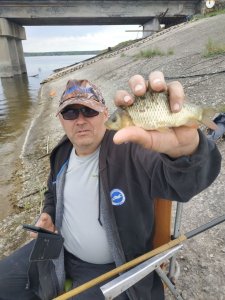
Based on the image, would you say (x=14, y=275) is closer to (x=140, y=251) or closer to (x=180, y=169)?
(x=140, y=251)

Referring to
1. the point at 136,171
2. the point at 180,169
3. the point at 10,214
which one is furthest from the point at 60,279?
the point at 10,214

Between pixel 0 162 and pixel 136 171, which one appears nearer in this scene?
pixel 136 171

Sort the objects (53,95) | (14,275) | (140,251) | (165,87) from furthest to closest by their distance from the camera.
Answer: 1. (53,95)
2. (14,275)
3. (140,251)
4. (165,87)

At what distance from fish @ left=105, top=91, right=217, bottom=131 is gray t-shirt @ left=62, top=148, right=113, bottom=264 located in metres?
1.14

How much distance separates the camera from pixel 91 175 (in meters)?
2.95

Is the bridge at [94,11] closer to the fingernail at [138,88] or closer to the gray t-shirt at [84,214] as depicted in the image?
the gray t-shirt at [84,214]

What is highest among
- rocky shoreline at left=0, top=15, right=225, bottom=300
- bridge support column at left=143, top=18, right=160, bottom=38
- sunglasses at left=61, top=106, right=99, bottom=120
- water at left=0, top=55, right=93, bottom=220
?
bridge support column at left=143, top=18, right=160, bottom=38

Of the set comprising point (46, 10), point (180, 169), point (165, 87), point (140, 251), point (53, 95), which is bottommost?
point (53, 95)

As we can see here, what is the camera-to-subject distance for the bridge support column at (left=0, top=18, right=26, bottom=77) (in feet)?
136

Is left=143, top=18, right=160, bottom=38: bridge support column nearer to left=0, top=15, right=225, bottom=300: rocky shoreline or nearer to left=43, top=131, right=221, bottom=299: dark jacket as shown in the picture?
left=0, top=15, right=225, bottom=300: rocky shoreline

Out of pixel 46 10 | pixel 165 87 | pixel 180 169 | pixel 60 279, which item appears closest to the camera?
pixel 165 87

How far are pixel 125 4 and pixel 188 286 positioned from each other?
41343 millimetres

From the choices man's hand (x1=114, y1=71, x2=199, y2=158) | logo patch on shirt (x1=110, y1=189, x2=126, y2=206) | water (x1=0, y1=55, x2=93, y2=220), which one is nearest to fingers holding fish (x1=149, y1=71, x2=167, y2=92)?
man's hand (x1=114, y1=71, x2=199, y2=158)

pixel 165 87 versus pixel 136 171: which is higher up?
pixel 165 87
